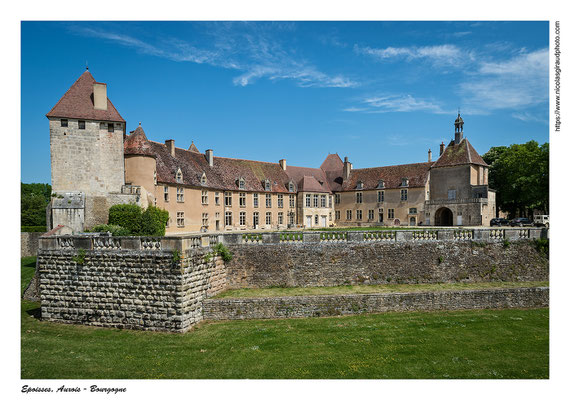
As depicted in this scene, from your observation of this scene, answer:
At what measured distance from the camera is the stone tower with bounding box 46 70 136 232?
20562 millimetres

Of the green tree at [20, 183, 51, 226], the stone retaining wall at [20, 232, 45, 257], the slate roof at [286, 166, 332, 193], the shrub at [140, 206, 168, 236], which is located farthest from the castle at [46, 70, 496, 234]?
the green tree at [20, 183, 51, 226]

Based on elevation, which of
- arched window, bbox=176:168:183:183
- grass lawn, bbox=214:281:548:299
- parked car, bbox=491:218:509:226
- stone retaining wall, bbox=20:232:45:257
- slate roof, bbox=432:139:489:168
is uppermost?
slate roof, bbox=432:139:489:168

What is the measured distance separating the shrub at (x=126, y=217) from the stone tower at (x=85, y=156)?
1.88 ft

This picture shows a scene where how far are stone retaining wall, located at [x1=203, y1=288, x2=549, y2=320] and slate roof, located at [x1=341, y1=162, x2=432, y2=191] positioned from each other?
27.2m

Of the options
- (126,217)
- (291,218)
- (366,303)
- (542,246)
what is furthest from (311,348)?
(291,218)

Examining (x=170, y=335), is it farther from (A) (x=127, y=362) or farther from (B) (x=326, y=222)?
(B) (x=326, y=222)

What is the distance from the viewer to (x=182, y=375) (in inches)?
347

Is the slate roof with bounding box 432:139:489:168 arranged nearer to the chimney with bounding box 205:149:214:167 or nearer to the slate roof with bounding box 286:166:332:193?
the slate roof with bounding box 286:166:332:193

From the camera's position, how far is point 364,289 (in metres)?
14.1

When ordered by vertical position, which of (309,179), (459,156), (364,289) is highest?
(459,156)

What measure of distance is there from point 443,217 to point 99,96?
115ft

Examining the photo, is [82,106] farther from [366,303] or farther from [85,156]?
[366,303]
